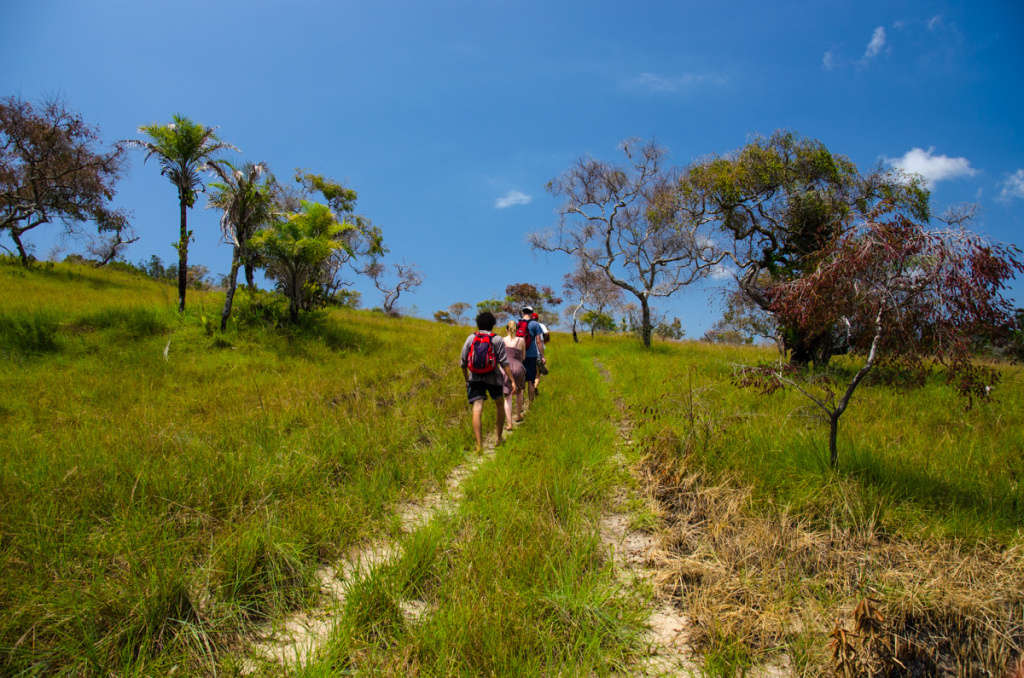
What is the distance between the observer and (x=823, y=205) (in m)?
13.3

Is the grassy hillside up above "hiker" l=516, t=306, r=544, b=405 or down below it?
below

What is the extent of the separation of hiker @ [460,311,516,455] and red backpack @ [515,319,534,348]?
170 cm

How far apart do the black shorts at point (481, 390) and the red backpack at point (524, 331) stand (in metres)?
1.86

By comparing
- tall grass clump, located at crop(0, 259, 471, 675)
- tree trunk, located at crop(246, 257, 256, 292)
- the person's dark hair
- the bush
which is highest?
tree trunk, located at crop(246, 257, 256, 292)

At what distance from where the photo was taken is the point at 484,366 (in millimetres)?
6145

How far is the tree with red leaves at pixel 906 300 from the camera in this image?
3.65 meters

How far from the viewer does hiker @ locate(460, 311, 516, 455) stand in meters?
6.15

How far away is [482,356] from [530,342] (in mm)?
2521

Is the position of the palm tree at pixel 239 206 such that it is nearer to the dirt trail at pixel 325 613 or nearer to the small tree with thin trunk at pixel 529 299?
the dirt trail at pixel 325 613

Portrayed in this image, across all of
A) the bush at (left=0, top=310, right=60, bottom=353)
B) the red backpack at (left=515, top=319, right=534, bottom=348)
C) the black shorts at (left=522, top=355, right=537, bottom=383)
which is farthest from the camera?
the bush at (left=0, top=310, right=60, bottom=353)

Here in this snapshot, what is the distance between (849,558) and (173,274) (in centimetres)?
5439

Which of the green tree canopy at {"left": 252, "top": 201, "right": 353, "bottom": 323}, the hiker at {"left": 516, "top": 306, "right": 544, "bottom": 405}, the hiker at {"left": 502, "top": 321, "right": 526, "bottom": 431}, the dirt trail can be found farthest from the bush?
the dirt trail

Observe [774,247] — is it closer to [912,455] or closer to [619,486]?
[912,455]

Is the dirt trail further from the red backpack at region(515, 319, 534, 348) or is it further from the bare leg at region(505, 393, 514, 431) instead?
the red backpack at region(515, 319, 534, 348)
